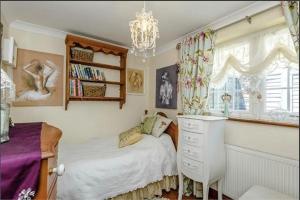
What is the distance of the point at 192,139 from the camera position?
5.20 ft

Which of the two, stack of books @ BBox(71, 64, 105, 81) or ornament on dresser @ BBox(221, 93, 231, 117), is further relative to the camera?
stack of books @ BBox(71, 64, 105, 81)

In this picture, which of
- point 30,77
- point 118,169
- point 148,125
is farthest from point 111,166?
point 30,77

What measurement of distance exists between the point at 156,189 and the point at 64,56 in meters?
1.72

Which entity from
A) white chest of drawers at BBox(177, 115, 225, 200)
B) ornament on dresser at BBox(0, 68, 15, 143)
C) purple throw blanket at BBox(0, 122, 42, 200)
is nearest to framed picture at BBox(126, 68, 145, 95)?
white chest of drawers at BBox(177, 115, 225, 200)

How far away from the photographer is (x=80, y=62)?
2.12 m

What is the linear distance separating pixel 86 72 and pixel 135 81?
790 millimetres

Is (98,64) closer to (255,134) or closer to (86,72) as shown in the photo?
(86,72)

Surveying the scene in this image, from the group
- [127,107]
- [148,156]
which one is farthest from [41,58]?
[127,107]

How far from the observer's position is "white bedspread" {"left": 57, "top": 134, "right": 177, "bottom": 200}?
4.58 feet

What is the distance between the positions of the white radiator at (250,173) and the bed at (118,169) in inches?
23.0

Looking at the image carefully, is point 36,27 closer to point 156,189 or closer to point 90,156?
point 90,156

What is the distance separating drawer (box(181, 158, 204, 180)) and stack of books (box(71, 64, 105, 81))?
4.86 ft

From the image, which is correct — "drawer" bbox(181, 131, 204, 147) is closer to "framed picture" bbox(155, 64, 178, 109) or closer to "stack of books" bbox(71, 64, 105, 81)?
"framed picture" bbox(155, 64, 178, 109)

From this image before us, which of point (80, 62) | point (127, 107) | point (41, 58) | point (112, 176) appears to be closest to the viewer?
point (41, 58)
